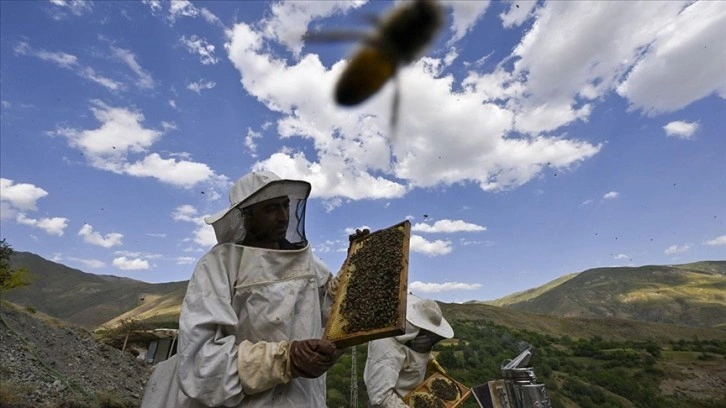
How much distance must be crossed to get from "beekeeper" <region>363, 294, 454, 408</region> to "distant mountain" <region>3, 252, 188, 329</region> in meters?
112

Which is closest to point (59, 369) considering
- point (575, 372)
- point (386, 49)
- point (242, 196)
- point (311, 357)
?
point (242, 196)

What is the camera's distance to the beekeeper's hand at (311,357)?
230 cm

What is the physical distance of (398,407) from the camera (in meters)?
4.74

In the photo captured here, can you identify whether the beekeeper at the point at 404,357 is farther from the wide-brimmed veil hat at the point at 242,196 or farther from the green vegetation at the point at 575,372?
the green vegetation at the point at 575,372

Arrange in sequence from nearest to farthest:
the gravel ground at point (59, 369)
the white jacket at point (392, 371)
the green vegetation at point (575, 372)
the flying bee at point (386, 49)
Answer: the flying bee at point (386, 49) → the white jacket at point (392, 371) → the gravel ground at point (59, 369) → the green vegetation at point (575, 372)

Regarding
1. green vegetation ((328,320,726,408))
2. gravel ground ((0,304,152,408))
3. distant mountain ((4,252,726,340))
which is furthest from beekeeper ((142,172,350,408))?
distant mountain ((4,252,726,340))

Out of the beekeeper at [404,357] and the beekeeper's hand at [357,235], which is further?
the beekeeper at [404,357]

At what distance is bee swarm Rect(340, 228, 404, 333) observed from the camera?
8.53 ft

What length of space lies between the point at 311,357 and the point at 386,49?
1652mm

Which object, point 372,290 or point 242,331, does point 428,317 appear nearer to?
point 372,290

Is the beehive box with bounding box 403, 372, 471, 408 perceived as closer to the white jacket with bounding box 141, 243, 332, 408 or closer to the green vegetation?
the white jacket with bounding box 141, 243, 332, 408

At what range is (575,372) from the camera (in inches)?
1009

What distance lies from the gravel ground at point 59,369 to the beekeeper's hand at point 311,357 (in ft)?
32.9

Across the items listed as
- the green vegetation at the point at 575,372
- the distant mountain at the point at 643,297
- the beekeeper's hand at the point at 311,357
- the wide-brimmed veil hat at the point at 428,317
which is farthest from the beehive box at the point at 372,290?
the distant mountain at the point at 643,297
